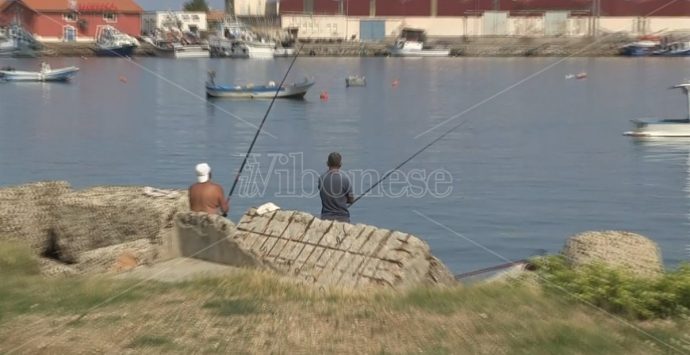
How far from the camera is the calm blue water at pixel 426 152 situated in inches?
1020

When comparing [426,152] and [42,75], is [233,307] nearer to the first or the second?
[426,152]

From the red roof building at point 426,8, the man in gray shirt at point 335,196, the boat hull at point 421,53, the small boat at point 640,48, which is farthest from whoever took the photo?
the boat hull at point 421,53

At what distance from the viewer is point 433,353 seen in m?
7.01

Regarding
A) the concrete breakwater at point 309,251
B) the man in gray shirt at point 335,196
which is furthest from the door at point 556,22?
the concrete breakwater at point 309,251

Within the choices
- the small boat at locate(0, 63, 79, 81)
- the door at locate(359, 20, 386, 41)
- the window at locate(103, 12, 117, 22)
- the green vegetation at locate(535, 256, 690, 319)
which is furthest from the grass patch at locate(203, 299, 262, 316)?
the door at locate(359, 20, 386, 41)

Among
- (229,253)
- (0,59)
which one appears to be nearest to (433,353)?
(229,253)

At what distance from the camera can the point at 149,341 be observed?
721 centimetres

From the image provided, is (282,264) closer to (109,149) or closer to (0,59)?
(109,149)

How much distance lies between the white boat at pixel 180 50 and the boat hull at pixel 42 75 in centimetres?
3246

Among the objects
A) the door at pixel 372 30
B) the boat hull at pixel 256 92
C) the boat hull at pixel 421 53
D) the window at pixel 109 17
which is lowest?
the boat hull at pixel 256 92

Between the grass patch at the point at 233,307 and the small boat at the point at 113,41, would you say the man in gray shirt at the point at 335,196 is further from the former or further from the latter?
the small boat at the point at 113,41

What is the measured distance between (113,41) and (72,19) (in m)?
7.55

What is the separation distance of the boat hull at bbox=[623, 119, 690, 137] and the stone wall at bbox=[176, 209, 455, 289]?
107 feet

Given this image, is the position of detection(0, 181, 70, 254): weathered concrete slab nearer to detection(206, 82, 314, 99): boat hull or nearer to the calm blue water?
the calm blue water
